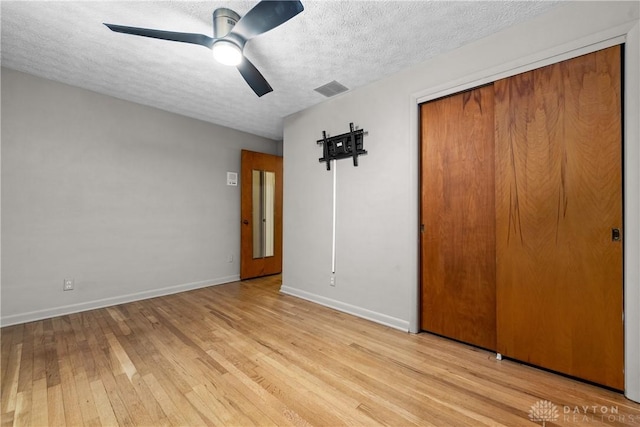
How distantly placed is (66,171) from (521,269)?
15.4 feet

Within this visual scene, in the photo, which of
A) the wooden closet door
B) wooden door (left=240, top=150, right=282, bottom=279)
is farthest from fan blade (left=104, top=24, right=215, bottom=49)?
wooden door (left=240, top=150, right=282, bottom=279)

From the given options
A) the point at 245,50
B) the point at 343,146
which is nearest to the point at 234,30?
the point at 245,50

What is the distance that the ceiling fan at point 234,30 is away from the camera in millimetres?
1586

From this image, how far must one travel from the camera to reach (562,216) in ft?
6.32

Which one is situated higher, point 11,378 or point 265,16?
point 265,16

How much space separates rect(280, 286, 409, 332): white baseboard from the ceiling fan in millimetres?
2643

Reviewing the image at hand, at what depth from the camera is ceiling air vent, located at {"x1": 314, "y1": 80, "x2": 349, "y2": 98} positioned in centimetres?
309

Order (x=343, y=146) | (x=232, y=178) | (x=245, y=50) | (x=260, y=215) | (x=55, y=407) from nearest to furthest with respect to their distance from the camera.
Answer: (x=55, y=407)
(x=245, y=50)
(x=343, y=146)
(x=232, y=178)
(x=260, y=215)

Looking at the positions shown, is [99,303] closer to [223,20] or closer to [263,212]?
[263,212]

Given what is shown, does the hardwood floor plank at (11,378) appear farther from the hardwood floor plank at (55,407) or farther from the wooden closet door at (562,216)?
the wooden closet door at (562,216)

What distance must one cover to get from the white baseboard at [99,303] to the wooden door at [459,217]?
11.0ft

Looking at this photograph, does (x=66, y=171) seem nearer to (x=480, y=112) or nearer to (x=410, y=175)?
(x=410, y=175)

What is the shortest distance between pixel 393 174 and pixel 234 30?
1.87 m

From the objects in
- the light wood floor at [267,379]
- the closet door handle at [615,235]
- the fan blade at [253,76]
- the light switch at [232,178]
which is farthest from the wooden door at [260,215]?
the closet door handle at [615,235]
